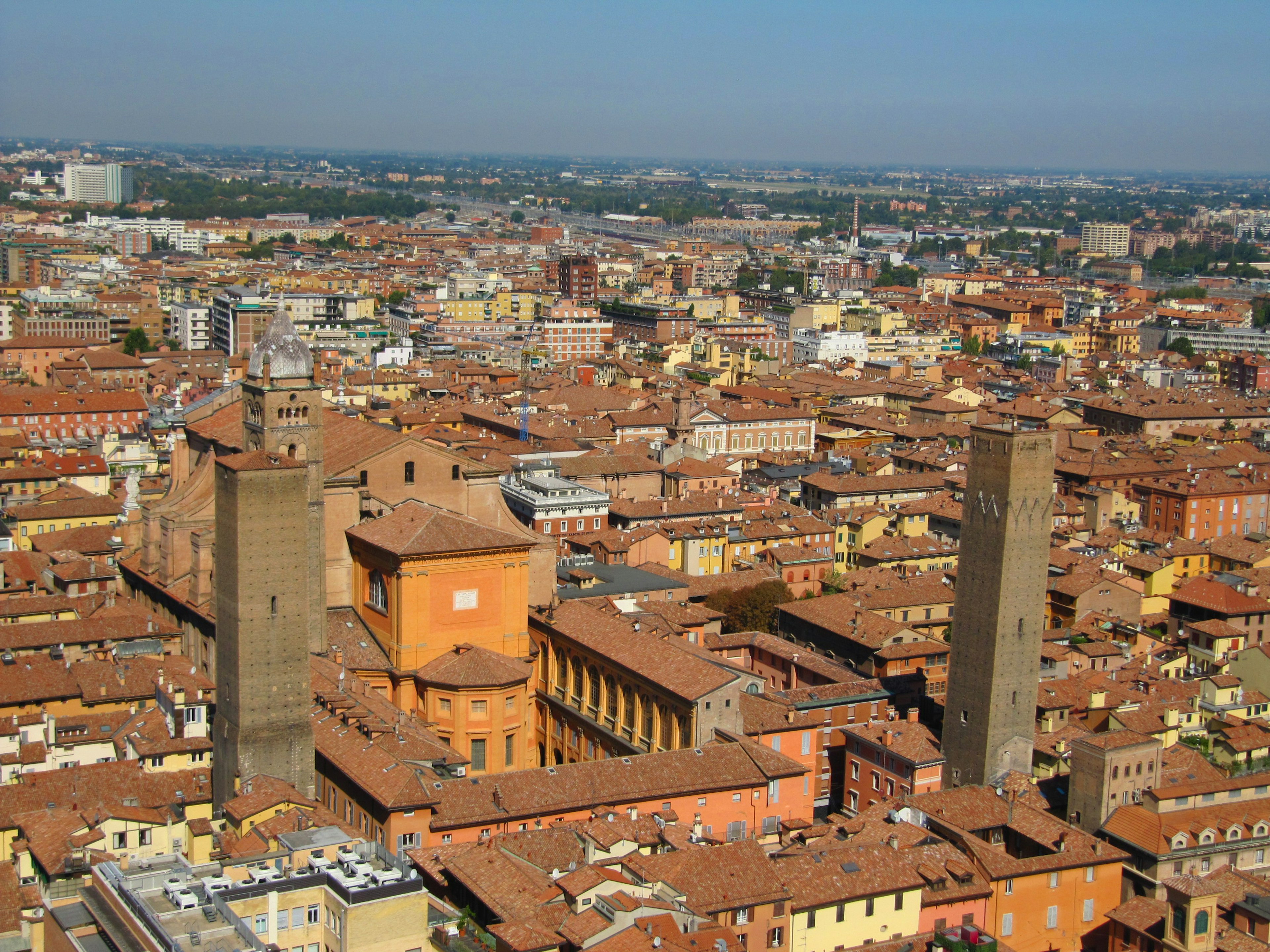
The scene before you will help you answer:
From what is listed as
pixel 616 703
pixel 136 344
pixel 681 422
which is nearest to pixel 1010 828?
pixel 616 703

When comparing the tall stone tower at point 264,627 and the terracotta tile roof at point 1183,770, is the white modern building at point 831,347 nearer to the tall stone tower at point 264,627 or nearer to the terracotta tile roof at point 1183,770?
the terracotta tile roof at point 1183,770

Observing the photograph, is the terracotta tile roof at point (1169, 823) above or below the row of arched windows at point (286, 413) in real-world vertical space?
below

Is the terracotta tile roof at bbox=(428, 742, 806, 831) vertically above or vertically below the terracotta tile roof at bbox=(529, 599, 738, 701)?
below

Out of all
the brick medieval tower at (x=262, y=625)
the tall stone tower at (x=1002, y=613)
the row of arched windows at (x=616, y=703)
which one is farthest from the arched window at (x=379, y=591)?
the tall stone tower at (x=1002, y=613)

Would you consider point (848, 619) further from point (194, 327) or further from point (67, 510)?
point (194, 327)

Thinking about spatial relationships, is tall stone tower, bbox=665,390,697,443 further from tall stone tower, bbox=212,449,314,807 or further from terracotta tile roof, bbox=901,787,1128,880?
tall stone tower, bbox=212,449,314,807

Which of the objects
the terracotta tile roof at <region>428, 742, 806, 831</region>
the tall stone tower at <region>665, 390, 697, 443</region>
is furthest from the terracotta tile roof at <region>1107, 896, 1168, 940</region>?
the tall stone tower at <region>665, 390, 697, 443</region>

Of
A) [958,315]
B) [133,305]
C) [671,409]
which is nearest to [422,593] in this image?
[671,409]
